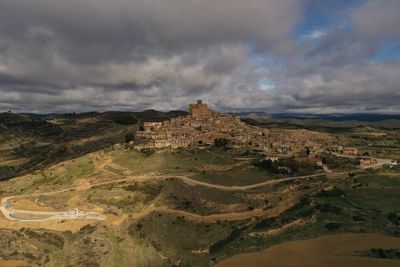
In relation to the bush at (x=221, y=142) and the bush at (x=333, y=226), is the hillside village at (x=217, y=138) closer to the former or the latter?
the bush at (x=221, y=142)

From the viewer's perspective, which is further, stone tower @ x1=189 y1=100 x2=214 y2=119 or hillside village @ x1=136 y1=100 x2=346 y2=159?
stone tower @ x1=189 y1=100 x2=214 y2=119

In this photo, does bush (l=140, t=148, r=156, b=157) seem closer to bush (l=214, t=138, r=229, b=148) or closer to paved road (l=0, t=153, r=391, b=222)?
paved road (l=0, t=153, r=391, b=222)

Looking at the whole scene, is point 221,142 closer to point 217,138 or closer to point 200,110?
point 217,138

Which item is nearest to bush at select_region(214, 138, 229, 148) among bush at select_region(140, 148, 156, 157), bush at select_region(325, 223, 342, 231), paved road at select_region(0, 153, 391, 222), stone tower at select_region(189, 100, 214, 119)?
bush at select_region(140, 148, 156, 157)

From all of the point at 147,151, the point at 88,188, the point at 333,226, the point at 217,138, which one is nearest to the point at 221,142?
the point at 217,138

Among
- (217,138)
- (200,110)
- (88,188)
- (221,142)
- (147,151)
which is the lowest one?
(88,188)

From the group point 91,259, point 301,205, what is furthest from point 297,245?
→ point 91,259

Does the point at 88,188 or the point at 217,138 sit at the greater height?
the point at 217,138

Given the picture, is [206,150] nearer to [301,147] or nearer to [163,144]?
[163,144]
